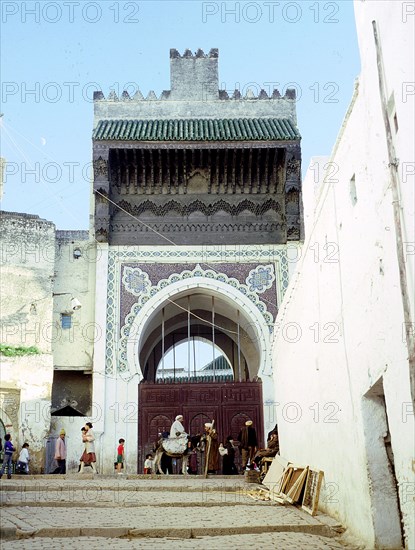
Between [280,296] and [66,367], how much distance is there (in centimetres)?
452

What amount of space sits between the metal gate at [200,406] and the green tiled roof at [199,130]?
5026 mm

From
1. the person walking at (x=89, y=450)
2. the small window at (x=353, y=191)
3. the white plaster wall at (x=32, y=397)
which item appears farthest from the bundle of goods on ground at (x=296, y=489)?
the white plaster wall at (x=32, y=397)

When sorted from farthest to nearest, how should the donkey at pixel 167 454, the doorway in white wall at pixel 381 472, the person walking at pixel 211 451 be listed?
the donkey at pixel 167 454, the person walking at pixel 211 451, the doorway in white wall at pixel 381 472

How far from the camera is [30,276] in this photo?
1494 centimetres

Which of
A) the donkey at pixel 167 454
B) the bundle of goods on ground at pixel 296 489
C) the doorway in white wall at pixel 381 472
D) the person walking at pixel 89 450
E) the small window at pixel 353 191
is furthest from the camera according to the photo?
the person walking at pixel 89 450

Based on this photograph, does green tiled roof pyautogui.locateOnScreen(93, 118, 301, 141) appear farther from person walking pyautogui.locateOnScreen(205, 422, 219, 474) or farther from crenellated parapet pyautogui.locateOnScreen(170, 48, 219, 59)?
person walking pyautogui.locateOnScreen(205, 422, 219, 474)

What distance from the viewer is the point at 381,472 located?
5027 millimetres

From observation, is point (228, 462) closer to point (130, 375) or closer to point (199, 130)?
point (130, 375)

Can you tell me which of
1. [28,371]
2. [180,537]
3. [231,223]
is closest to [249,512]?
[180,537]

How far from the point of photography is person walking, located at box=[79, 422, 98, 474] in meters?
12.5

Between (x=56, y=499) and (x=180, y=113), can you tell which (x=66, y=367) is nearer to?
(x=180, y=113)

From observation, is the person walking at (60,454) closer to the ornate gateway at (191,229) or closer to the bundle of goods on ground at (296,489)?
the ornate gateway at (191,229)

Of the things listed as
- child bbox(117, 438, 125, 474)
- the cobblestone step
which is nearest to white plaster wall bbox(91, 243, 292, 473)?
child bbox(117, 438, 125, 474)

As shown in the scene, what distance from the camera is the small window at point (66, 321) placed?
15.1 m
